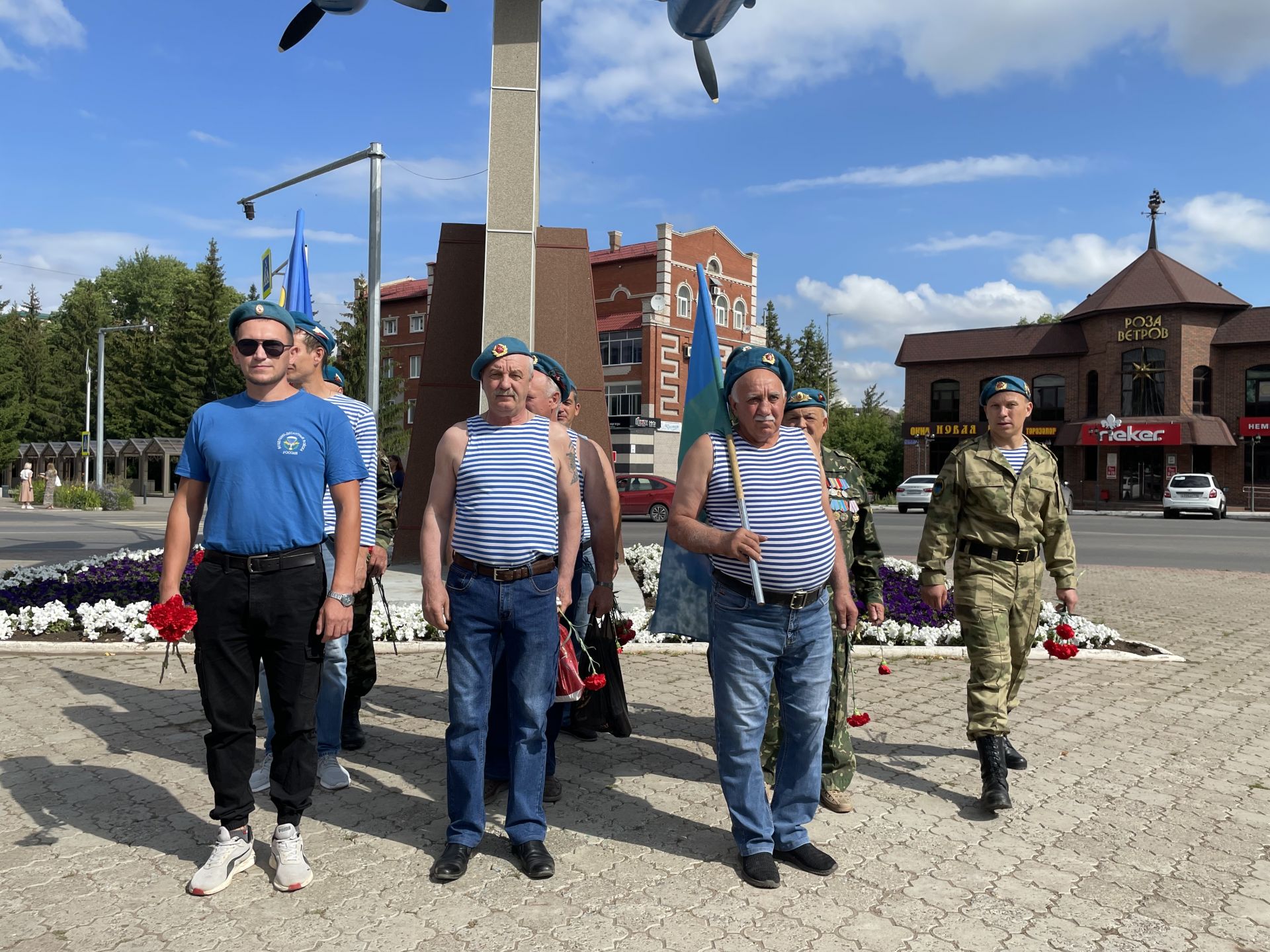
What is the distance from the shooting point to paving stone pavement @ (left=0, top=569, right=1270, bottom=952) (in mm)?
3102

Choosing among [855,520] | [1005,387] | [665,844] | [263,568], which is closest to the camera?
[263,568]

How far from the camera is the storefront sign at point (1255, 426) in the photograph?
42156 mm

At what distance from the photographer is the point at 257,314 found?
3.43 meters

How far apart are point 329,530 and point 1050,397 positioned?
4923cm

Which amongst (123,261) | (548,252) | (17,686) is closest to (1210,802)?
(17,686)

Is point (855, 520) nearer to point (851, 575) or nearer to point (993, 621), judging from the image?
point (851, 575)

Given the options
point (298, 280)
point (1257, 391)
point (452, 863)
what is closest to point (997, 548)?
point (452, 863)

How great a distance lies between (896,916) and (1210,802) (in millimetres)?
2118

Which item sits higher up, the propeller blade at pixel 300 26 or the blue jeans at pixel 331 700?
the propeller blade at pixel 300 26

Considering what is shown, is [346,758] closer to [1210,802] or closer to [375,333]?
[1210,802]

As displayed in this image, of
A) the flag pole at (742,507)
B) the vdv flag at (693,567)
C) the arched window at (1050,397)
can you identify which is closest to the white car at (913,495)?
the arched window at (1050,397)

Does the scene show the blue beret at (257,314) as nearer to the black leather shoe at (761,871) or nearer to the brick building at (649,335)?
the black leather shoe at (761,871)

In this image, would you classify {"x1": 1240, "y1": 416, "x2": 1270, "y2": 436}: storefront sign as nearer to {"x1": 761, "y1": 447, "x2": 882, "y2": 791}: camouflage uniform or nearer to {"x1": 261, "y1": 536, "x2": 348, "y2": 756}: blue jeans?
{"x1": 761, "y1": 447, "x2": 882, "y2": 791}: camouflage uniform

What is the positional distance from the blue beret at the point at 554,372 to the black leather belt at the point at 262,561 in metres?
1.66
